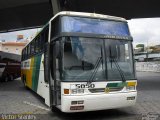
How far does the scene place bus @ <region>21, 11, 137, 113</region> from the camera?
8570 millimetres

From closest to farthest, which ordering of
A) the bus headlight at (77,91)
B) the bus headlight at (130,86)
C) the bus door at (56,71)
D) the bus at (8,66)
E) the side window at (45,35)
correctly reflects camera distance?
the bus headlight at (77,91) < the bus door at (56,71) < the bus headlight at (130,86) < the side window at (45,35) < the bus at (8,66)

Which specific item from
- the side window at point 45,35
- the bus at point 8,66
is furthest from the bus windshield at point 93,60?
the bus at point 8,66

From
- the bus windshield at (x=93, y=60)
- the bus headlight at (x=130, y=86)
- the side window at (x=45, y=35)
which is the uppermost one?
the side window at (x=45, y=35)

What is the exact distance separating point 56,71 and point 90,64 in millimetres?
1135

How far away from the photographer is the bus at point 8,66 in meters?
28.6

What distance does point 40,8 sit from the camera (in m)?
27.0

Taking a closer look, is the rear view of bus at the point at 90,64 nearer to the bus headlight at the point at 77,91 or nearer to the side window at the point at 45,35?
the bus headlight at the point at 77,91

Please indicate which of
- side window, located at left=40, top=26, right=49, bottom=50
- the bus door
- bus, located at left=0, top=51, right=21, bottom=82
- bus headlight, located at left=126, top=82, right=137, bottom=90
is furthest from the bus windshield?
bus, located at left=0, top=51, right=21, bottom=82

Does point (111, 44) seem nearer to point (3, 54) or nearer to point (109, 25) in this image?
point (109, 25)

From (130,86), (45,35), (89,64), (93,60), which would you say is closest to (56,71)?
(89,64)

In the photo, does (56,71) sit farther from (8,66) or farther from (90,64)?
(8,66)

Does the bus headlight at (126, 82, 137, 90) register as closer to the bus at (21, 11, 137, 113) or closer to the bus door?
the bus at (21, 11, 137, 113)

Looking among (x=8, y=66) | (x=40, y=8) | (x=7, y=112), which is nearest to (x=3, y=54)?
(x=8, y=66)

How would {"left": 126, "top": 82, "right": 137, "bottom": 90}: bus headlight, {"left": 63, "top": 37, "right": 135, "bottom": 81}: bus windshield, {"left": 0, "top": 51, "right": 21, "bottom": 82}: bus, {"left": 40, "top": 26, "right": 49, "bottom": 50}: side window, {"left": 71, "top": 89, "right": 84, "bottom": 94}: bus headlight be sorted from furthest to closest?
{"left": 0, "top": 51, "right": 21, "bottom": 82}: bus, {"left": 40, "top": 26, "right": 49, "bottom": 50}: side window, {"left": 126, "top": 82, "right": 137, "bottom": 90}: bus headlight, {"left": 63, "top": 37, "right": 135, "bottom": 81}: bus windshield, {"left": 71, "top": 89, "right": 84, "bottom": 94}: bus headlight
